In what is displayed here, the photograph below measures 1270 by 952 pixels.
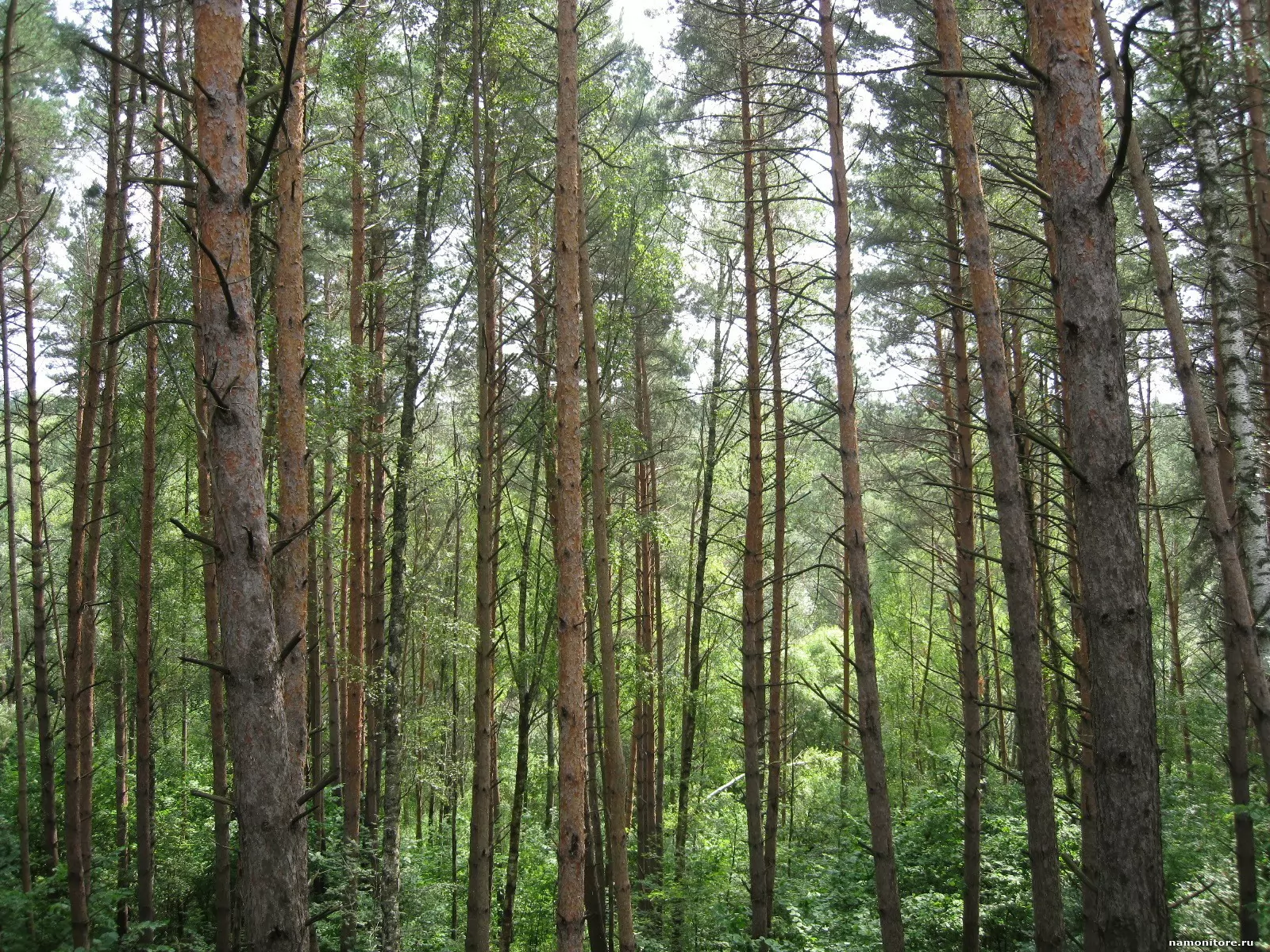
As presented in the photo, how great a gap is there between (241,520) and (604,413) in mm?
7644

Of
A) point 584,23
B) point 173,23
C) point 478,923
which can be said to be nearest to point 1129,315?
point 584,23

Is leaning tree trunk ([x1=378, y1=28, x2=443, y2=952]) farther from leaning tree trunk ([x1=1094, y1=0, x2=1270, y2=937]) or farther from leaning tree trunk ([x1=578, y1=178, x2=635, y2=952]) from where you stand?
leaning tree trunk ([x1=1094, y1=0, x2=1270, y2=937])

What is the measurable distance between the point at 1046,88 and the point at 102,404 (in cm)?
933

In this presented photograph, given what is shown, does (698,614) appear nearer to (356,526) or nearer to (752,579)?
(752,579)

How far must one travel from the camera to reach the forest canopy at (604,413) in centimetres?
324

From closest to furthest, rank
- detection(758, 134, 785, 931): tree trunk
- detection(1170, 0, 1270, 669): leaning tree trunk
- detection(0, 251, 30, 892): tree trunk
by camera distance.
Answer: detection(1170, 0, 1270, 669): leaning tree trunk → detection(0, 251, 30, 892): tree trunk → detection(758, 134, 785, 931): tree trunk

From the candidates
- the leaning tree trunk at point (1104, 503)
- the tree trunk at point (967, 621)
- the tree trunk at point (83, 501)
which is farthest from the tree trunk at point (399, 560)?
the leaning tree trunk at point (1104, 503)

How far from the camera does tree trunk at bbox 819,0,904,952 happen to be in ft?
21.8

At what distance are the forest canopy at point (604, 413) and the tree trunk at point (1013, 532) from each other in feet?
0.13

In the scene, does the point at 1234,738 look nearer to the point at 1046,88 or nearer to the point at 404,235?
the point at 1046,88

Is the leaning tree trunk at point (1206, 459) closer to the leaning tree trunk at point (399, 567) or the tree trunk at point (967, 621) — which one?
the tree trunk at point (967, 621)

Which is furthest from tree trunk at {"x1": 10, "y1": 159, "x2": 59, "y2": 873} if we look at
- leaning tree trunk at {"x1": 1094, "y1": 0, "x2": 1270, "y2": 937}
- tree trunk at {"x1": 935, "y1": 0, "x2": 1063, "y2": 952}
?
leaning tree trunk at {"x1": 1094, "y1": 0, "x2": 1270, "y2": 937}

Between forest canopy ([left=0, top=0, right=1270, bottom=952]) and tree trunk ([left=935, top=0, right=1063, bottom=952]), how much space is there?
4 cm

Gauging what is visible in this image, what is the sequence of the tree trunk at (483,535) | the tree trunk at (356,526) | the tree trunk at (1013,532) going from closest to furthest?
the tree trunk at (1013,532), the tree trunk at (483,535), the tree trunk at (356,526)
